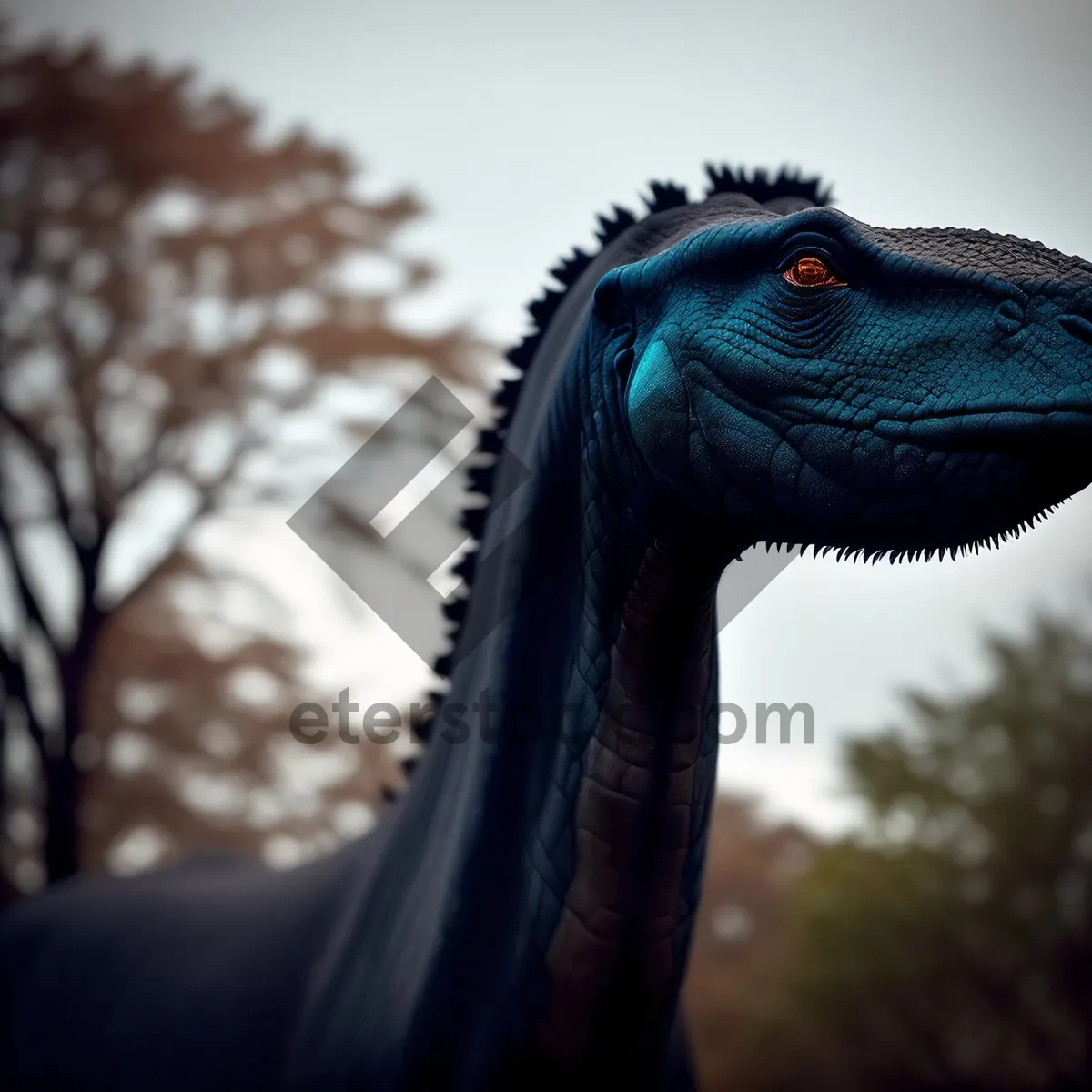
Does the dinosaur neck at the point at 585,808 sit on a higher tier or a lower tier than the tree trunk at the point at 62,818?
lower

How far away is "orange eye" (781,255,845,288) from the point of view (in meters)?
1.56

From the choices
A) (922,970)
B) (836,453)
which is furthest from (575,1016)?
(922,970)

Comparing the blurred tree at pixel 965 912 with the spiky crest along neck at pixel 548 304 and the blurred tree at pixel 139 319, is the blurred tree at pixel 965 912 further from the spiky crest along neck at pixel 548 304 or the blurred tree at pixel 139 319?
the spiky crest along neck at pixel 548 304

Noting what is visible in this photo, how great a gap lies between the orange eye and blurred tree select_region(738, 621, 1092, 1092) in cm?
977

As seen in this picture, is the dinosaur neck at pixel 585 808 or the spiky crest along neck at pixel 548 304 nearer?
the dinosaur neck at pixel 585 808

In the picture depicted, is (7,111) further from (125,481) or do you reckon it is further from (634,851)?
(634,851)

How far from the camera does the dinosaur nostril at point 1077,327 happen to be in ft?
4.50

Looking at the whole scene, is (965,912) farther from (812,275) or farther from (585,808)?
(812,275)

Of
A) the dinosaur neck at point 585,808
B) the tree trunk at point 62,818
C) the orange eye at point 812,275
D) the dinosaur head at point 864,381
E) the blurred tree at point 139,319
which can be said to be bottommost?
the dinosaur neck at point 585,808

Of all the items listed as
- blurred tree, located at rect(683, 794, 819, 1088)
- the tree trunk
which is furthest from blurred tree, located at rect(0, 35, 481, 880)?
blurred tree, located at rect(683, 794, 819, 1088)

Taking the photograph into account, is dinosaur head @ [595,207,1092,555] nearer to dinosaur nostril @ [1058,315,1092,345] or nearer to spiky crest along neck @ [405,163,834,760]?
dinosaur nostril @ [1058,315,1092,345]

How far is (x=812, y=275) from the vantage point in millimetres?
1565

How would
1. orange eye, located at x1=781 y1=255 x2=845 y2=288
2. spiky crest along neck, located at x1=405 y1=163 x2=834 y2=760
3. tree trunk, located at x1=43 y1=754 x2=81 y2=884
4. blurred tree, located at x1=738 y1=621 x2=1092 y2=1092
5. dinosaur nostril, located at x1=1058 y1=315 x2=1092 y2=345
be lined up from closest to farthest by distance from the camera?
1. dinosaur nostril, located at x1=1058 y1=315 x2=1092 y2=345
2. orange eye, located at x1=781 y1=255 x2=845 y2=288
3. spiky crest along neck, located at x1=405 y1=163 x2=834 y2=760
4. tree trunk, located at x1=43 y1=754 x2=81 y2=884
5. blurred tree, located at x1=738 y1=621 x2=1092 y2=1092

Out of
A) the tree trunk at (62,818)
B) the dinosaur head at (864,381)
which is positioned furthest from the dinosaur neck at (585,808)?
the tree trunk at (62,818)
